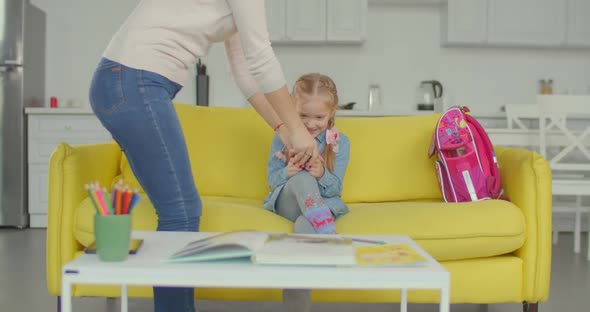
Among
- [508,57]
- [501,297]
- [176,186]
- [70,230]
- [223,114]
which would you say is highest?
[508,57]

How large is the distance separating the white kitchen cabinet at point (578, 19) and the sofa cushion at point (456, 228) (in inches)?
130

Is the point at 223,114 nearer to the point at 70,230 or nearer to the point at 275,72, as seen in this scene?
the point at 70,230

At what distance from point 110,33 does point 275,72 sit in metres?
3.95

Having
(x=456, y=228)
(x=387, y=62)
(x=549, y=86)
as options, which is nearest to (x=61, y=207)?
(x=456, y=228)

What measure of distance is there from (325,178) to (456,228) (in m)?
0.46

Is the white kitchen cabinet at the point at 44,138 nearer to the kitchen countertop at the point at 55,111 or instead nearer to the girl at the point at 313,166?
the kitchen countertop at the point at 55,111

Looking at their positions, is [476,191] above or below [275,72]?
below

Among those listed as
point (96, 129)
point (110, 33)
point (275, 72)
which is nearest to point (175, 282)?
point (275, 72)

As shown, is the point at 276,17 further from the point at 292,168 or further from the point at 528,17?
the point at 292,168

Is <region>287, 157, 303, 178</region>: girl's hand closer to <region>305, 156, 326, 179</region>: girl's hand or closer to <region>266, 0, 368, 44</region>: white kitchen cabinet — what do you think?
<region>305, 156, 326, 179</region>: girl's hand

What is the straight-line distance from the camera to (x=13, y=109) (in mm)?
4617

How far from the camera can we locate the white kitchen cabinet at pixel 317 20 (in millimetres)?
4941

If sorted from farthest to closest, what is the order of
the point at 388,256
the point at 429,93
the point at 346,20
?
the point at 429,93
the point at 346,20
the point at 388,256

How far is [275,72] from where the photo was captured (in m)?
1.56
